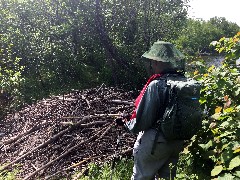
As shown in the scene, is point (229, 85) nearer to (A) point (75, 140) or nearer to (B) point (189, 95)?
(B) point (189, 95)

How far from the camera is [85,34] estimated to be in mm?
13914

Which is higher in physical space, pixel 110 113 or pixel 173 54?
pixel 173 54

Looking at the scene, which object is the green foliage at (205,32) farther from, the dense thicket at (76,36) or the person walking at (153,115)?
the person walking at (153,115)

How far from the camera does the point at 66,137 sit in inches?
241

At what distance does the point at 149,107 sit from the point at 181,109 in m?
0.35

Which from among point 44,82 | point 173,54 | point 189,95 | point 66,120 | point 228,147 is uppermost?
point 173,54

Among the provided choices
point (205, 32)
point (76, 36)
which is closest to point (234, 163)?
point (76, 36)

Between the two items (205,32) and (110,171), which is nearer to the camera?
(110,171)

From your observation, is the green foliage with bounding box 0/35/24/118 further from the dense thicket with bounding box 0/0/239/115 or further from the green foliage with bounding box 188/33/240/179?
the green foliage with bounding box 188/33/240/179

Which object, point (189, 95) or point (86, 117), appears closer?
point (189, 95)

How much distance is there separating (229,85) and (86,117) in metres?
3.51

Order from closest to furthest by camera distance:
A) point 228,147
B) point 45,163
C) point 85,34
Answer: point 228,147
point 45,163
point 85,34

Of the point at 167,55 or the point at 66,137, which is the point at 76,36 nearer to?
the point at 66,137

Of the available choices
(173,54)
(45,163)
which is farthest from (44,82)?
(173,54)
